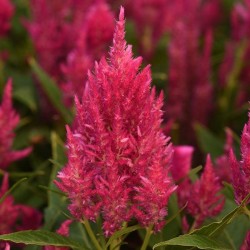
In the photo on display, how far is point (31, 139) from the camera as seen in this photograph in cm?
225

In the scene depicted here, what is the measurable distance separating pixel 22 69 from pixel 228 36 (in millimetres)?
1099

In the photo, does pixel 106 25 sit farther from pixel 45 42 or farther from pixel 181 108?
pixel 181 108

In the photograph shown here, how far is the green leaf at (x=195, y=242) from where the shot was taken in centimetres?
120

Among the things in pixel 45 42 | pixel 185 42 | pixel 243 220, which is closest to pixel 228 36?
pixel 185 42

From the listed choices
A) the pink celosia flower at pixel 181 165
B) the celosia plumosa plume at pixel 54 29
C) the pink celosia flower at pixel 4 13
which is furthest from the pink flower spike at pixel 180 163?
the pink celosia flower at pixel 4 13

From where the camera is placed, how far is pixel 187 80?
2.31 m

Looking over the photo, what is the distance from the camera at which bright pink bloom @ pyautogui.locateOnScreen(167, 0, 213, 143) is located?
2.24 m

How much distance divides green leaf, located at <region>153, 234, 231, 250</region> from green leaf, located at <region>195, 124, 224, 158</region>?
94 cm

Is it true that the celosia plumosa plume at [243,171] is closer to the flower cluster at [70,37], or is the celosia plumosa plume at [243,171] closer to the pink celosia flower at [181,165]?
the pink celosia flower at [181,165]

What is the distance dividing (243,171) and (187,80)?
1156 millimetres

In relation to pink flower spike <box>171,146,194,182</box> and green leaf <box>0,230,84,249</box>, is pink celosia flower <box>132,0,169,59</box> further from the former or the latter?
green leaf <box>0,230,84,249</box>

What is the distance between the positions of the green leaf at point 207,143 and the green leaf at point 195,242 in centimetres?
94

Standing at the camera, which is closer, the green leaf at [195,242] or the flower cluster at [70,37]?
the green leaf at [195,242]

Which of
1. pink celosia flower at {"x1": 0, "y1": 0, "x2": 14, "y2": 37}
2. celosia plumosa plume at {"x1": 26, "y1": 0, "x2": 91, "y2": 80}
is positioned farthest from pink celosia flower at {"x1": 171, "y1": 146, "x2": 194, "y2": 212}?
pink celosia flower at {"x1": 0, "y1": 0, "x2": 14, "y2": 37}
